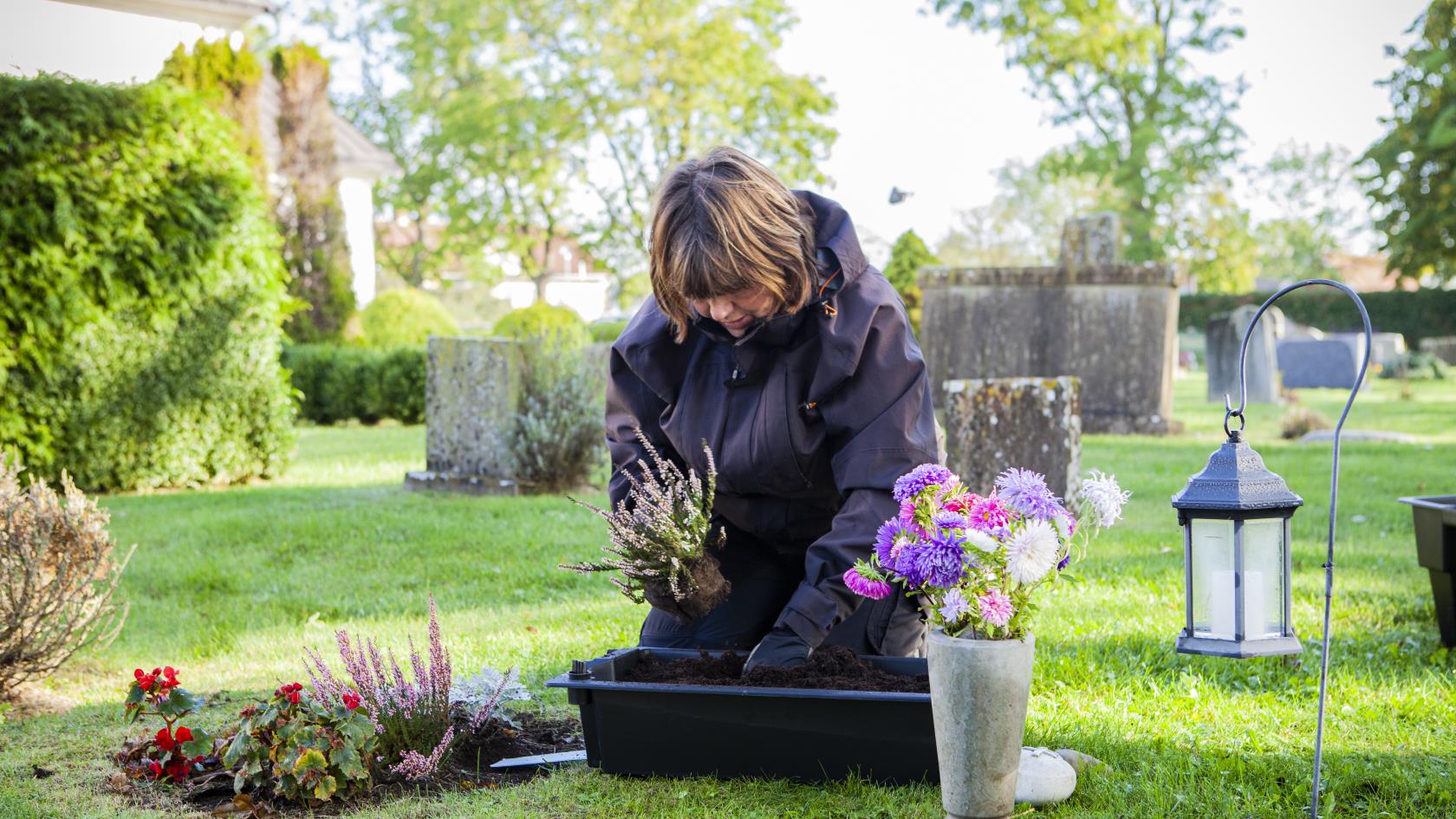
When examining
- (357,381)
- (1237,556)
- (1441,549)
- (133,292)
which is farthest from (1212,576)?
(357,381)

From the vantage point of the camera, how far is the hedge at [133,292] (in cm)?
747

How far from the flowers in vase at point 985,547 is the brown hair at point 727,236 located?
2.53ft

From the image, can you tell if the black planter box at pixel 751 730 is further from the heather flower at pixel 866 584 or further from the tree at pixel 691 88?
the tree at pixel 691 88

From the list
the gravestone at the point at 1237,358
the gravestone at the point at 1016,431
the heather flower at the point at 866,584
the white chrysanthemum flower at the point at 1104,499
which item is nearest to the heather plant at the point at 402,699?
the heather flower at the point at 866,584

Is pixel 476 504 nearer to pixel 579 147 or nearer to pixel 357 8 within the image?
pixel 579 147

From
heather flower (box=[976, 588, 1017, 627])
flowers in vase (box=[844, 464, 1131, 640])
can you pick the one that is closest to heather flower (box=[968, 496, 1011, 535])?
flowers in vase (box=[844, 464, 1131, 640])

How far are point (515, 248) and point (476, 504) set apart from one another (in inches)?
1046

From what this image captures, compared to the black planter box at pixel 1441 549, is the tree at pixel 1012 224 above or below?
above

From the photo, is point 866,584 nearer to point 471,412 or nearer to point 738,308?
point 738,308

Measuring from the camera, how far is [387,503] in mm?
7328

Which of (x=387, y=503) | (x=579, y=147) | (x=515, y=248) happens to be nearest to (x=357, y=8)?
(x=515, y=248)

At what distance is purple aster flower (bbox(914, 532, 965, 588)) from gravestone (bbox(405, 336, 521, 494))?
5.86 meters

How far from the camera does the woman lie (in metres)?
2.85

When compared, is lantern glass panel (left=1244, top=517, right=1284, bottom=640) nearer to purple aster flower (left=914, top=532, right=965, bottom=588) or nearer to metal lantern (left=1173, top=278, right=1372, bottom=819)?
metal lantern (left=1173, top=278, right=1372, bottom=819)
